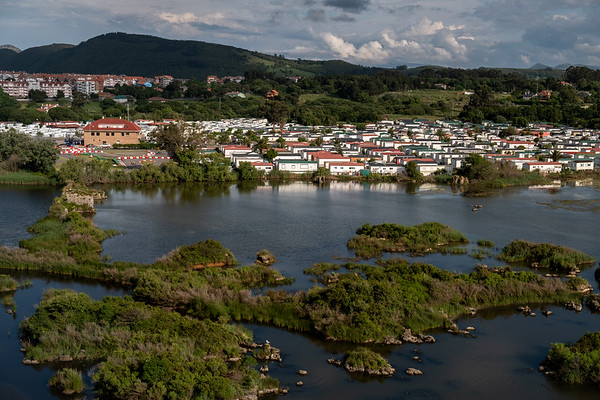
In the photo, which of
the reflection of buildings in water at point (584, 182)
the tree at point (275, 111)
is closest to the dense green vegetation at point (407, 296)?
the reflection of buildings in water at point (584, 182)

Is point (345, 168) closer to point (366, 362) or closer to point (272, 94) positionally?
point (366, 362)

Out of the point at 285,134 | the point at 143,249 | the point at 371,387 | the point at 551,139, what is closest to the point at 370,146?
the point at 285,134

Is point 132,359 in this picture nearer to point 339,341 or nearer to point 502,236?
point 339,341

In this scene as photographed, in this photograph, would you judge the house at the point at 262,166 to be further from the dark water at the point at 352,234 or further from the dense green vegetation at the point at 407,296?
the dense green vegetation at the point at 407,296

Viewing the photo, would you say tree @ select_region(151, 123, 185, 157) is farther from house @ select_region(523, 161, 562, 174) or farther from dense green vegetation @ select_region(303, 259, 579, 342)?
dense green vegetation @ select_region(303, 259, 579, 342)

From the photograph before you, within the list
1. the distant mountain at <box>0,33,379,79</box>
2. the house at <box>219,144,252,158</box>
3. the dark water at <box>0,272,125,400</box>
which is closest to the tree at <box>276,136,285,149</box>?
the house at <box>219,144,252,158</box>

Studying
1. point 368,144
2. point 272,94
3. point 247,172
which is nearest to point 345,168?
point 247,172
